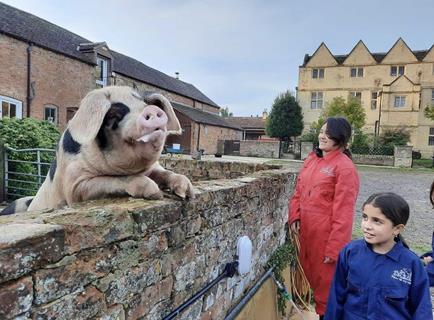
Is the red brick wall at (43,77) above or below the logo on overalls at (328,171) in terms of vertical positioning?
above

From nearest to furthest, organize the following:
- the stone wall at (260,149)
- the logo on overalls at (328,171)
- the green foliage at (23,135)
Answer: the logo on overalls at (328,171), the green foliage at (23,135), the stone wall at (260,149)

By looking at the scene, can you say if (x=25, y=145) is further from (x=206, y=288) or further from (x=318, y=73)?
(x=318, y=73)

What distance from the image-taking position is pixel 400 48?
39.3 metres

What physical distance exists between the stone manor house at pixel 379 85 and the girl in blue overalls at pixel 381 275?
3880cm

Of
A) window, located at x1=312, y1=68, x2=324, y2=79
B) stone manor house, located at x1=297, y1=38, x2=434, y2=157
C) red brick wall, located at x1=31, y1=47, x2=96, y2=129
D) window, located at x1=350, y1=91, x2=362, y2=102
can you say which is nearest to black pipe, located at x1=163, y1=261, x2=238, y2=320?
red brick wall, located at x1=31, y1=47, x2=96, y2=129

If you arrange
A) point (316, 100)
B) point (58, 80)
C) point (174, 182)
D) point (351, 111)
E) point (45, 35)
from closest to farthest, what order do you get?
point (174, 182) < point (58, 80) < point (45, 35) < point (351, 111) < point (316, 100)

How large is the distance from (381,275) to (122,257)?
1.91 metres

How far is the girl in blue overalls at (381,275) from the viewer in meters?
2.55

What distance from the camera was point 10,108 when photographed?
16781 mm

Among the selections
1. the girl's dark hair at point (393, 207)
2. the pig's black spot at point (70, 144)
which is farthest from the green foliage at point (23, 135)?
the girl's dark hair at point (393, 207)

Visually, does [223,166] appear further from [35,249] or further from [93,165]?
[35,249]

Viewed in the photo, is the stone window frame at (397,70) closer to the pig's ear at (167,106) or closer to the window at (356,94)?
the window at (356,94)

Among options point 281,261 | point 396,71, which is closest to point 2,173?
point 281,261

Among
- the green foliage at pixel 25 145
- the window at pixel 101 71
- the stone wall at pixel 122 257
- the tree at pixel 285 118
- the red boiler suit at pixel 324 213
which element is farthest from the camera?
the tree at pixel 285 118
